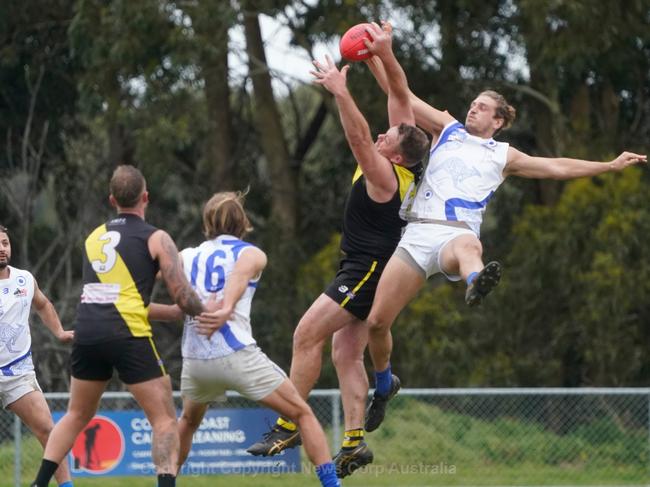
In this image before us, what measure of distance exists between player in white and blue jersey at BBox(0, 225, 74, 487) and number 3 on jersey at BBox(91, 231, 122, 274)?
1.71 meters

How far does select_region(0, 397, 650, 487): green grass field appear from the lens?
14898 millimetres

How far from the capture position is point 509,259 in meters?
19.6

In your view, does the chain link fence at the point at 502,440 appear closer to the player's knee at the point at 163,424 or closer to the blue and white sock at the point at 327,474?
the blue and white sock at the point at 327,474

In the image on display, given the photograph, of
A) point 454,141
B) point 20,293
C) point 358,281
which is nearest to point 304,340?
point 358,281

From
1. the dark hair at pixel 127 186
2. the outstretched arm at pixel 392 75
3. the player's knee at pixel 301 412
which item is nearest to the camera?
the dark hair at pixel 127 186

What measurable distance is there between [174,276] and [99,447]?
6900 mm

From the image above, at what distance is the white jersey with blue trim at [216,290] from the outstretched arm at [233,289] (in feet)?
0.17

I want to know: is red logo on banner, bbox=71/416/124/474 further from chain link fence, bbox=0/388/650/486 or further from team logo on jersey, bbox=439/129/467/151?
team logo on jersey, bbox=439/129/467/151

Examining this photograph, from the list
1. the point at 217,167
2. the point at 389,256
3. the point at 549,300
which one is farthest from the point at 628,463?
the point at 217,167

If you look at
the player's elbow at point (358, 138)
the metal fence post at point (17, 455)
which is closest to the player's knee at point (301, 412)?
the player's elbow at point (358, 138)

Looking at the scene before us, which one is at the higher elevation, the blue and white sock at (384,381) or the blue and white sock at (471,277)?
the blue and white sock at (471,277)

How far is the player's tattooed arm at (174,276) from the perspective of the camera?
290 inches

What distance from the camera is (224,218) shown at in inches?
300

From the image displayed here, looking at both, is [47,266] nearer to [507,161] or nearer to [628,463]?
[628,463]
